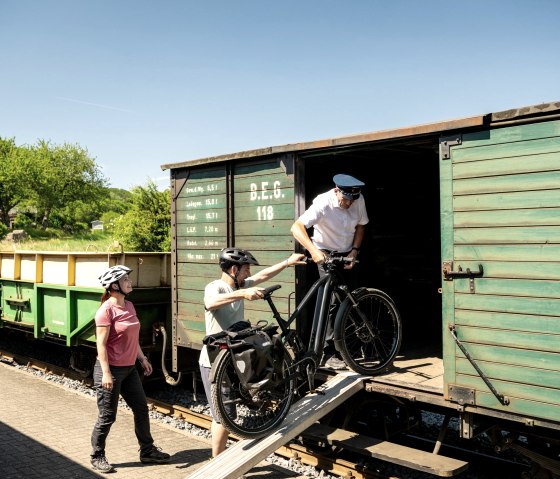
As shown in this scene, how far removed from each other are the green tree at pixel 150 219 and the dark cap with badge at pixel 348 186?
1330cm

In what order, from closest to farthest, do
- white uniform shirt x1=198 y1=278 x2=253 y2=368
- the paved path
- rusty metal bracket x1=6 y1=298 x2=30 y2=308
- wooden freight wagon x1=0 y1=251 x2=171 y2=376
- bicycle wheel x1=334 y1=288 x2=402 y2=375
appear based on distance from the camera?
white uniform shirt x1=198 y1=278 x2=253 y2=368
bicycle wheel x1=334 y1=288 x2=402 y2=375
the paved path
wooden freight wagon x1=0 y1=251 x2=171 y2=376
rusty metal bracket x1=6 y1=298 x2=30 y2=308

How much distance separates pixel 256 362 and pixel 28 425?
4128mm

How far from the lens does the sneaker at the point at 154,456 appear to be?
6324 mm

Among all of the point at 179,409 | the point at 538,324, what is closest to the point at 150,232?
the point at 179,409

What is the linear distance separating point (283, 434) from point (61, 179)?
8221 centimetres

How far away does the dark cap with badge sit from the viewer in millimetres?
5918

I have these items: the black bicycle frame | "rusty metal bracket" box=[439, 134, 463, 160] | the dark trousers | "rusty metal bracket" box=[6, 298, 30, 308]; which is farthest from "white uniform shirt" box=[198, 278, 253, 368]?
"rusty metal bracket" box=[6, 298, 30, 308]

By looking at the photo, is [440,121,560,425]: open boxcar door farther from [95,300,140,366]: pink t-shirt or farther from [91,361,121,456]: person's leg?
[91,361,121,456]: person's leg

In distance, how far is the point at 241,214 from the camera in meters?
7.40

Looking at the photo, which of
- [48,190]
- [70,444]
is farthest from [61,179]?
[70,444]

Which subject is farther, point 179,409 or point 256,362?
point 179,409

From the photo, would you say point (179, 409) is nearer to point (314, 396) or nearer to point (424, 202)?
A: point (314, 396)

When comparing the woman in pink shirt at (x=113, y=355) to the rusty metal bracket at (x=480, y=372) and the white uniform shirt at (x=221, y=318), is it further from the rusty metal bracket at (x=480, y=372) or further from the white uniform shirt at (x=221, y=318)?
the rusty metal bracket at (x=480, y=372)

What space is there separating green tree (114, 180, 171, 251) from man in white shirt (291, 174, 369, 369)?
1295 centimetres
